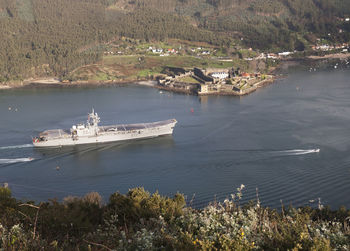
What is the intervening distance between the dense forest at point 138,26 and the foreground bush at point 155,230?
28.5 meters

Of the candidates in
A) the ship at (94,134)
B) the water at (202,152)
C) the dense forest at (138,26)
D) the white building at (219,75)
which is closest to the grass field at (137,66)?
the dense forest at (138,26)

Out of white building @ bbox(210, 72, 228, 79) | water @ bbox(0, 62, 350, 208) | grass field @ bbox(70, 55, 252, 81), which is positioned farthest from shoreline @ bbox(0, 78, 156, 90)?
water @ bbox(0, 62, 350, 208)

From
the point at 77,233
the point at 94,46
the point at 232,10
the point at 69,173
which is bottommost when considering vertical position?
the point at 69,173

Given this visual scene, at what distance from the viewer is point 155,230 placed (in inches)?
172

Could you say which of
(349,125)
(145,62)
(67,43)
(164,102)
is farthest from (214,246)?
(67,43)

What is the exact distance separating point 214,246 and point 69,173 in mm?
10221

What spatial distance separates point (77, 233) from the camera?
498cm

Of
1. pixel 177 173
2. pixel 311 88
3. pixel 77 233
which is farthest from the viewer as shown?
pixel 311 88

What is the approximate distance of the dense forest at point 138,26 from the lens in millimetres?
35062

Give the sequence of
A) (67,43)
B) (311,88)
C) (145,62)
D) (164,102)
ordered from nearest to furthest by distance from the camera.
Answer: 1. (164,102)
2. (311,88)
3. (145,62)
4. (67,43)

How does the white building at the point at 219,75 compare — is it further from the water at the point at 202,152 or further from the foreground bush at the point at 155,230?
the foreground bush at the point at 155,230

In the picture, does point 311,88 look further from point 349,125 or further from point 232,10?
point 232,10

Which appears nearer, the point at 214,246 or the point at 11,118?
the point at 214,246

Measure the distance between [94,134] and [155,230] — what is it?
11.9 m
